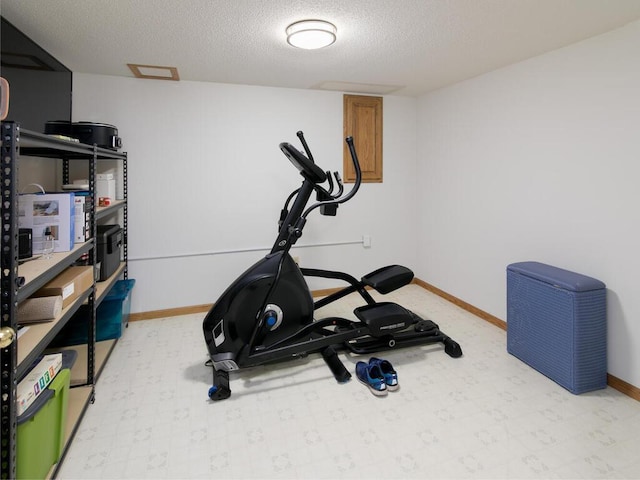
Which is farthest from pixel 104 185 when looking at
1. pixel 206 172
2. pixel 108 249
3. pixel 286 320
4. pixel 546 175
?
pixel 546 175

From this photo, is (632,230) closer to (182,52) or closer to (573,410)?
(573,410)

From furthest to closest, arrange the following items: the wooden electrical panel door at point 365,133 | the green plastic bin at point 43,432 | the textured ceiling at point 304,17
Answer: the wooden electrical panel door at point 365,133
the textured ceiling at point 304,17
the green plastic bin at point 43,432

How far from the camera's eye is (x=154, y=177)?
11.1 ft

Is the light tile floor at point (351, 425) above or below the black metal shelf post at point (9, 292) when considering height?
below

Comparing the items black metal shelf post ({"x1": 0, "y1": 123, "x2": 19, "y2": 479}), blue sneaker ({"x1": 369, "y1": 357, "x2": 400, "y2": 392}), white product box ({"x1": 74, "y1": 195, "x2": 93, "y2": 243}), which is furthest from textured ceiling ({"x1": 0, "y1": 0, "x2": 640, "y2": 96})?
blue sneaker ({"x1": 369, "y1": 357, "x2": 400, "y2": 392})

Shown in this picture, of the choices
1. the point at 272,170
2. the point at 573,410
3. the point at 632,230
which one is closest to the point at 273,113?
the point at 272,170

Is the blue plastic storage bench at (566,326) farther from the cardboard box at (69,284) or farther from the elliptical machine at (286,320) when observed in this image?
the cardboard box at (69,284)

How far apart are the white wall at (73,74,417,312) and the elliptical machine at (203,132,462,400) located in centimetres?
116

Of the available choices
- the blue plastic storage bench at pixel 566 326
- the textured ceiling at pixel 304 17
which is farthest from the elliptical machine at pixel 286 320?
the textured ceiling at pixel 304 17

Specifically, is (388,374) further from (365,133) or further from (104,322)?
(365,133)

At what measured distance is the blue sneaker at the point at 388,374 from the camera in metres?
2.25

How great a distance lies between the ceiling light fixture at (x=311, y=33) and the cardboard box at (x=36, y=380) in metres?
2.11

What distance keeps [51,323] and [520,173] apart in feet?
10.3

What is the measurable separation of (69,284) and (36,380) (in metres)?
0.48
